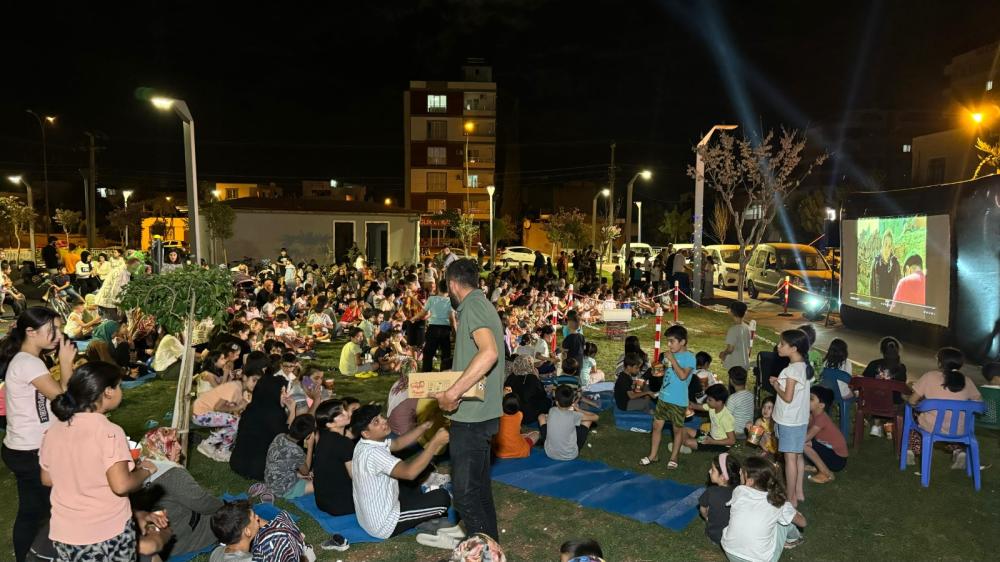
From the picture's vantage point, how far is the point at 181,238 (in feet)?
176

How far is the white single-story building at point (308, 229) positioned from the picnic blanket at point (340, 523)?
23139 millimetres

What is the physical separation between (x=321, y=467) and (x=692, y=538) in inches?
124

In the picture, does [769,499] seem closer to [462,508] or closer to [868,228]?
[462,508]

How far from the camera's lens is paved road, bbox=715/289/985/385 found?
1209 centimetres

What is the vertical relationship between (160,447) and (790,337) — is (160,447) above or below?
below

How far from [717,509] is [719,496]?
11 cm

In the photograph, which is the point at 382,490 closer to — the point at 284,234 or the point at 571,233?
the point at 284,234

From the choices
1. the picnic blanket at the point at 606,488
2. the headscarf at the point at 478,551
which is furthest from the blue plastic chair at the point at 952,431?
A: the headscarf at the point at 478,551

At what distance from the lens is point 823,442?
6.85m

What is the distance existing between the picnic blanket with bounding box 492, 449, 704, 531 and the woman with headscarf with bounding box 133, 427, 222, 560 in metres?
2.75

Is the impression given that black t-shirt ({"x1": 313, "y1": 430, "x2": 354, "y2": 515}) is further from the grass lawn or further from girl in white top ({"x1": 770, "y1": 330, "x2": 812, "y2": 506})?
girl in white top ({"x1": 770, "y1": 330, "x2": 812, "y2": 506})

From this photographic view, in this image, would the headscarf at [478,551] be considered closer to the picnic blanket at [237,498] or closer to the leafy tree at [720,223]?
the picnic blanket at [237,498]

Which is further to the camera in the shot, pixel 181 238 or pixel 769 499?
pixel 181 238

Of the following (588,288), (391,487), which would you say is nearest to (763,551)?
(391,487)
